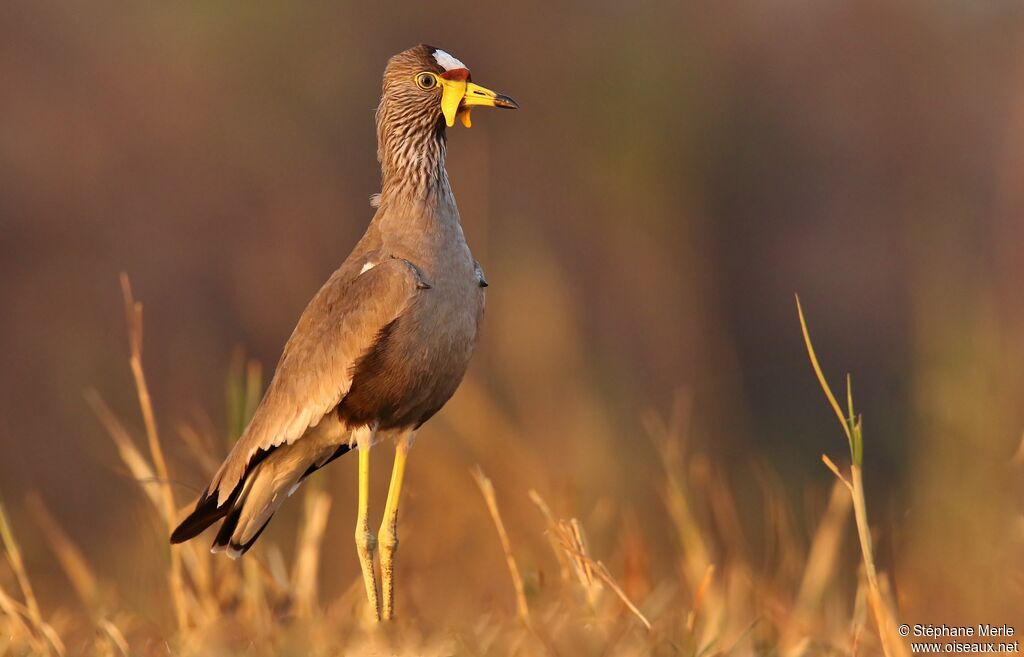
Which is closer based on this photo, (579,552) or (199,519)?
(579,552)

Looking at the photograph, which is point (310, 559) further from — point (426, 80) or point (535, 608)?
point (426, 80)

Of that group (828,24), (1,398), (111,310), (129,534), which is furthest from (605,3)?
(129,534)

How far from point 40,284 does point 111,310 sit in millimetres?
616

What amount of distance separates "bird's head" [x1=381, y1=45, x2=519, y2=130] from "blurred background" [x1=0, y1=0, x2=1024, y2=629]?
9.79ft

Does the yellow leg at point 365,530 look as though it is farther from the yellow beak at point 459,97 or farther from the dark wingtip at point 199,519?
the yellow beak at point 459,97

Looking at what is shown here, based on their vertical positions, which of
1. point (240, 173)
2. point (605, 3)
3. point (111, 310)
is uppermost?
point (605, 3)

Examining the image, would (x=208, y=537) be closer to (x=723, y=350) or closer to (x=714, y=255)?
(x=723, y=350)

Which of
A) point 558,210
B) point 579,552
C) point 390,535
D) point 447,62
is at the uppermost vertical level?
point 447,62

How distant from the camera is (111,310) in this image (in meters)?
11.6

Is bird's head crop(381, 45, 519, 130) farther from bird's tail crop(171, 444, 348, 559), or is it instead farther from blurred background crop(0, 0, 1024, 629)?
blurred background crop(0, 0, 1024, 629)

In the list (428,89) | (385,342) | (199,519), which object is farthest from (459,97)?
(199,519)

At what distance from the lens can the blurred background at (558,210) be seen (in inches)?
356

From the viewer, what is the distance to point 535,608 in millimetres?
4215

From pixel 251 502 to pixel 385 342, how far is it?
31.5 inches
